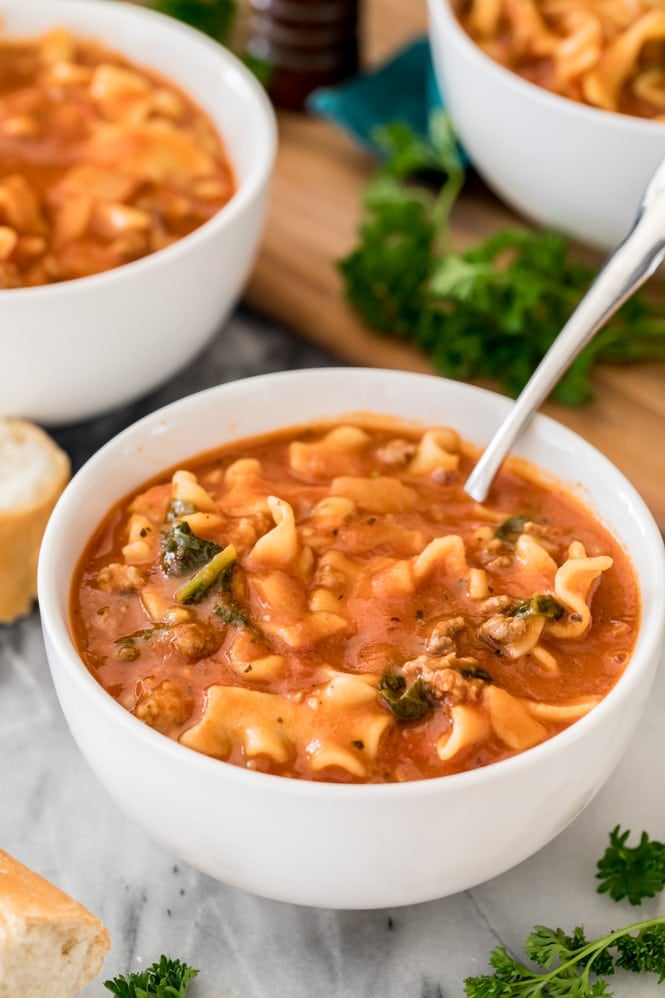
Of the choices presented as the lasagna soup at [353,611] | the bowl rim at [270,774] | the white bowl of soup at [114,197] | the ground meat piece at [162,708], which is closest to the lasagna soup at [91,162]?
the white bowl of soup at [114,197]

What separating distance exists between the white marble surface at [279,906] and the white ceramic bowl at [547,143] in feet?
5.21

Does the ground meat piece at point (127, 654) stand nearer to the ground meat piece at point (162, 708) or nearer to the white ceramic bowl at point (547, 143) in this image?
the ground meat piece at point (162, 708)

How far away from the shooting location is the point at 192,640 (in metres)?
2.76

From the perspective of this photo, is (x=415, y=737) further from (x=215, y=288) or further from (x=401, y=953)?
(x=215, y=288)

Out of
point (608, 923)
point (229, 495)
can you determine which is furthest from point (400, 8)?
point (608, 923)

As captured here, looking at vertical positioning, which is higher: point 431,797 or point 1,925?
point 431,797

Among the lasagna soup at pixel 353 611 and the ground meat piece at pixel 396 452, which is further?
the ground meat piece at pixel 396 452

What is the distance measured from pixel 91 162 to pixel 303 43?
1.39 metres

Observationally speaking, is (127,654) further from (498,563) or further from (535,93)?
(535,93)

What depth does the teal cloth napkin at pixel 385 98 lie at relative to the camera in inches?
197

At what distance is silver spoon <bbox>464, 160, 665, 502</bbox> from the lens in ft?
10.8

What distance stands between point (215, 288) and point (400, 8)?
251 cm

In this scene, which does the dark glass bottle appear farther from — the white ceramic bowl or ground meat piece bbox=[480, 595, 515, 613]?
ground meat piece bbox=[480, 595, 515, 613]

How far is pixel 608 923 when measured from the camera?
2.95 metres
